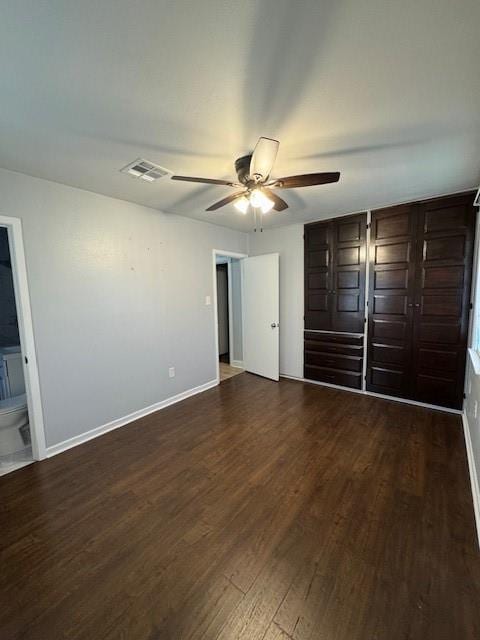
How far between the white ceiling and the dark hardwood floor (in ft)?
7.93

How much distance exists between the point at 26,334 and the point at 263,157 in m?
2.29

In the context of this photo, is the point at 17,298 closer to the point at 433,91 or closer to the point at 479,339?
the point at 433,91

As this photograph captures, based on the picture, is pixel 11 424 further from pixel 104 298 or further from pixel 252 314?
pixel 252 314

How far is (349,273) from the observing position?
3.55m

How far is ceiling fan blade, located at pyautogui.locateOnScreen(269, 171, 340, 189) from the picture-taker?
1690 mm

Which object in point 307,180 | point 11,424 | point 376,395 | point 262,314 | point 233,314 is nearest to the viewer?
point 307,180

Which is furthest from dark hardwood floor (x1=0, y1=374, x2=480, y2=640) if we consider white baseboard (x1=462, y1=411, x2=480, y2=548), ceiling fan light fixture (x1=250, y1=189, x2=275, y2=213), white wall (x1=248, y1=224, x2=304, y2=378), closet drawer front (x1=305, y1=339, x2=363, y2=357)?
ceiling fan light fixture (x1=250, y1=189, x2=275, y2=213)

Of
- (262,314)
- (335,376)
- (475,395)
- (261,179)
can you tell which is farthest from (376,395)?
(261,179)

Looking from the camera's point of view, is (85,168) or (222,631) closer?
(222,631)

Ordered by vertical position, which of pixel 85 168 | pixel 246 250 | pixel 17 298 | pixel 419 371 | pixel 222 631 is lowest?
pixel 222 631

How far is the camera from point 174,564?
4.64ft

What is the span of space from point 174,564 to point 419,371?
3087 millimetres

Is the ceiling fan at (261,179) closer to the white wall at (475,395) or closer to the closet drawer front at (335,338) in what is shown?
the white wall at (475,395)

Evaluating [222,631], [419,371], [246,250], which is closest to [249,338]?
[246,250]
